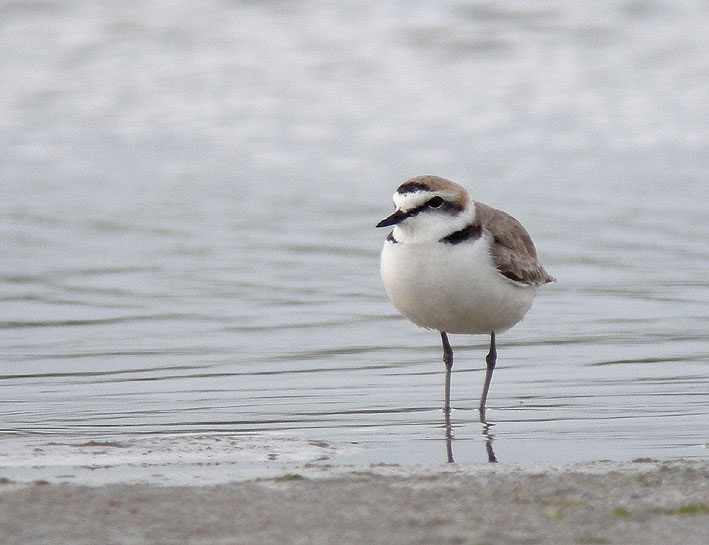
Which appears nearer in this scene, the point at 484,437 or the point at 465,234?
the point at 484,437

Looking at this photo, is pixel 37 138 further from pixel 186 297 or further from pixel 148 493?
pixel 148 493

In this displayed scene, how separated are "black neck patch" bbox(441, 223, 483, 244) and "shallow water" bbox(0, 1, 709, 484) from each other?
86cm

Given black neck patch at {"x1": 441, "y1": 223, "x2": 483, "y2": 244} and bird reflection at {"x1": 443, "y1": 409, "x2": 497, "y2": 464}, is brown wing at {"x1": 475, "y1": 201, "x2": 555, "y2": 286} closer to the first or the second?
black neck patch at {"x1": 441, "y1": 223, "x2": 483, "y2": 244}

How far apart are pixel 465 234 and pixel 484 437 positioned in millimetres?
1060

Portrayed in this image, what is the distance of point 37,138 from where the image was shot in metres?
17.6

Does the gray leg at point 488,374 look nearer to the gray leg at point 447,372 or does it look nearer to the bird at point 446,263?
the bird at point 446,263

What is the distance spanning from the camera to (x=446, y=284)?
6445mm

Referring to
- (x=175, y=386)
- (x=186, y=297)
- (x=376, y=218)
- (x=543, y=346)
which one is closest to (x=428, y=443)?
(x=175, y=386)

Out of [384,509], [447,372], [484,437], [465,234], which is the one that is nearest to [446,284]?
[465,234]

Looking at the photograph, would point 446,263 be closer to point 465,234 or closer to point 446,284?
point 446,284

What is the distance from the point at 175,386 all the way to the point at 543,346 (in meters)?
2.30

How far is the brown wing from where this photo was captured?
264 inches

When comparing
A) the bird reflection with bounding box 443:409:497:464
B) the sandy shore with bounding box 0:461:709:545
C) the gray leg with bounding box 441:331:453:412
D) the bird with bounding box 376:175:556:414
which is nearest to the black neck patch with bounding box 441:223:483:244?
the bird with bounding box 376:175:556:414

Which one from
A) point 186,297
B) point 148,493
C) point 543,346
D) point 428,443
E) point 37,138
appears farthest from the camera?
point 37,138
